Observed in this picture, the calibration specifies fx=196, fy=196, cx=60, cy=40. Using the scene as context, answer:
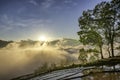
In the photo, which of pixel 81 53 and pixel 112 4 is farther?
pixel 81 53

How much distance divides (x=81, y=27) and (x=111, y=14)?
7626mm

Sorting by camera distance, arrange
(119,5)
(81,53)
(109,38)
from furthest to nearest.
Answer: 1. (81,53)
2. (109,38)
3. (119,5)

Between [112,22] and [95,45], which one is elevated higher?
[112,22]

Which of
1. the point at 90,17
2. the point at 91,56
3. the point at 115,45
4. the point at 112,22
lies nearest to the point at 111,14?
the point at 112,22

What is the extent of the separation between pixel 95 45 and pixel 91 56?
2956mm

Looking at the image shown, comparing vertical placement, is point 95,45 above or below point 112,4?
below

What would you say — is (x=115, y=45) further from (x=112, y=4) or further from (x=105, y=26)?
(x=112, y=4)

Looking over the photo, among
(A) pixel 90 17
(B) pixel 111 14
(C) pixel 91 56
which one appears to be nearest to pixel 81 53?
(C) pixel 91 56

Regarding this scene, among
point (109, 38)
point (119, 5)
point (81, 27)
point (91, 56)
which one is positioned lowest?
point (91, 56)

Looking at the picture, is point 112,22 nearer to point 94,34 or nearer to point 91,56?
point 94,34

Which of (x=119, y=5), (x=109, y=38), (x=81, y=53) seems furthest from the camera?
(x=81, y=53)

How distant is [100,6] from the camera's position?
147 feet

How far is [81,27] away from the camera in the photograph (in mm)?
46906

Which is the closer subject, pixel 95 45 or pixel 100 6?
pixel 100 6
